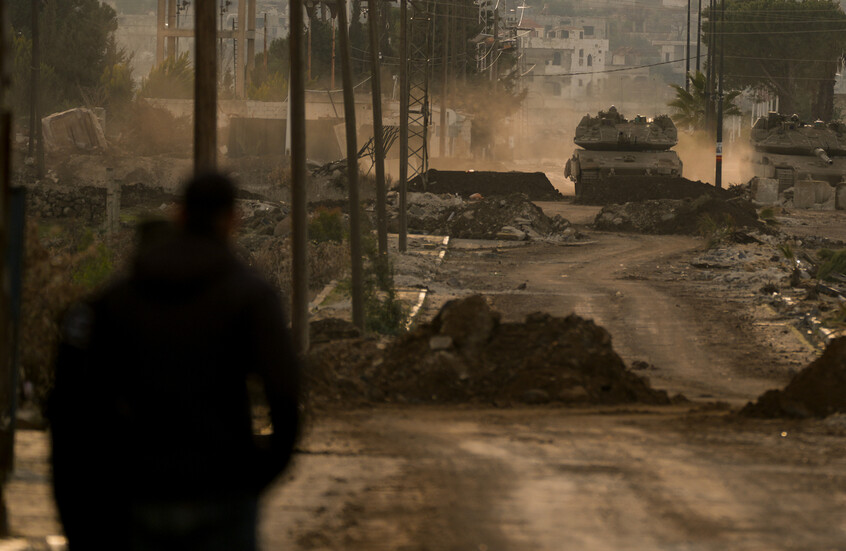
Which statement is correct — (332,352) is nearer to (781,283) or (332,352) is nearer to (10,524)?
(10,524)

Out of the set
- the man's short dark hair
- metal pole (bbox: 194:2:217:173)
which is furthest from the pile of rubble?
the man's short dark hair

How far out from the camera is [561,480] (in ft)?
23.7

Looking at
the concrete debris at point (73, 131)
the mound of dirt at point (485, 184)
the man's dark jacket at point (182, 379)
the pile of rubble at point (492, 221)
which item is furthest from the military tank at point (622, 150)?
the man's dark jacket at point (182, 379)

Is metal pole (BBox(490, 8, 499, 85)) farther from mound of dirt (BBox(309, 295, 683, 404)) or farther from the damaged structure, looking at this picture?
mound of dirt (BBox(309, 295, 683, 404))

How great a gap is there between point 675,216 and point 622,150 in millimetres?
9057

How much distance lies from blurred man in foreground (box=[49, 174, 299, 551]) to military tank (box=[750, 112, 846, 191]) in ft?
138

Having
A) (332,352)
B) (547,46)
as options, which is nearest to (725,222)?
(332,352)

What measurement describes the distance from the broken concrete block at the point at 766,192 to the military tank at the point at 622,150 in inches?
104

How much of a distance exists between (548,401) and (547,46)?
146732mm

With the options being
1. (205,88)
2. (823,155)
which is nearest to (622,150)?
(823,155)

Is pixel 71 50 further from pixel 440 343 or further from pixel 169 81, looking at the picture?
pixel 440 343

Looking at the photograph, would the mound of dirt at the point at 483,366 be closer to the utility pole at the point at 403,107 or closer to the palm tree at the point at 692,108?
the utility pole at the point at 403,107

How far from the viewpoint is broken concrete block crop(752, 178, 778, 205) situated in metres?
42.3

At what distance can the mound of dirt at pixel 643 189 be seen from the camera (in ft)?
131
